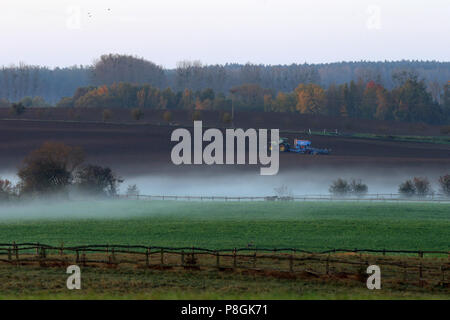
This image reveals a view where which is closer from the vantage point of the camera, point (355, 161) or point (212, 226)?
point (212, 226)

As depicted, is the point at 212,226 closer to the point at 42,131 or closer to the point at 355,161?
the point at 355,161

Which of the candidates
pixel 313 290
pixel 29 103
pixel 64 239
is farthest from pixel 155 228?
pixel 29 103

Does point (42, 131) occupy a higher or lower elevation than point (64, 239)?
higher

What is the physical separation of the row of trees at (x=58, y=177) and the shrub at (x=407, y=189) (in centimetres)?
3477

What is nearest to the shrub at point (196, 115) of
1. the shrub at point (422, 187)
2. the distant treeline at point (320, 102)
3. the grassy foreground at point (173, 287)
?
the distant treeline at point (320, 102)

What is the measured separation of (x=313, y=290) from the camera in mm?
29156

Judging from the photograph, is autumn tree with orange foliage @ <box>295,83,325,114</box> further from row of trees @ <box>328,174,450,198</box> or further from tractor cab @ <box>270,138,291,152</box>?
row of trees @ <box>328,174,450,198</box>

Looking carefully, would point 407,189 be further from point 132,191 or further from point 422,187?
point 132,191

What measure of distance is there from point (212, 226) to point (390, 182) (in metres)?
46.4

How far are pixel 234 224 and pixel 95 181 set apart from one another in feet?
108

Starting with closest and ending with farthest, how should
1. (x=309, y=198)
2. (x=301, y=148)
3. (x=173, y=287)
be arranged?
(x=173, y=287), (x=309, y=198), (x=301, y=148)

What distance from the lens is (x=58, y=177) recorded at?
277 ft

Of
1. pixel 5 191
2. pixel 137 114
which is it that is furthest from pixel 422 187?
pixel 137 114

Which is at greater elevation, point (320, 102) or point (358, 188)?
point (320, 102)
